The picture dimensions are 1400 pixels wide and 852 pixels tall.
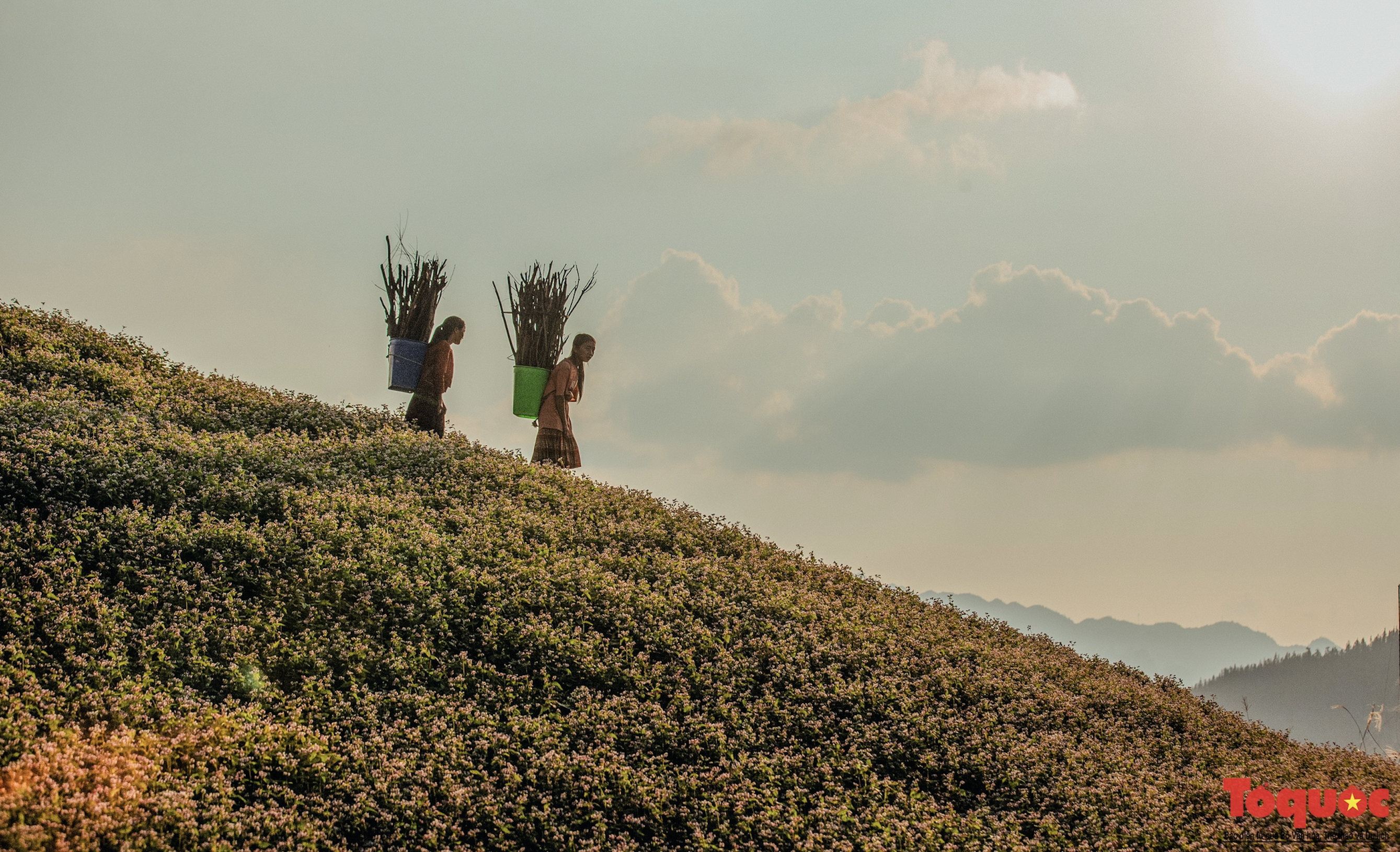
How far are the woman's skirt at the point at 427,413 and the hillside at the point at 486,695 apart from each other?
245 centimetres

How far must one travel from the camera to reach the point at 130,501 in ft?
30.7

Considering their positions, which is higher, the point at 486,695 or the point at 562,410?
the point at 562,410

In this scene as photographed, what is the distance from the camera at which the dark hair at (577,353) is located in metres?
14.8

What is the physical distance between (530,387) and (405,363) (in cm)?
186

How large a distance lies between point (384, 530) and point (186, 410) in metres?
5.21

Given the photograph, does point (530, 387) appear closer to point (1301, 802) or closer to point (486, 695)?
point (486, 695)

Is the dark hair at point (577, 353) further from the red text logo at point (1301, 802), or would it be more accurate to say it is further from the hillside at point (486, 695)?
the red text logo at point (1301, 802)

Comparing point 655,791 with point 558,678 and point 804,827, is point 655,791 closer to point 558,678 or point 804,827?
point 804,827

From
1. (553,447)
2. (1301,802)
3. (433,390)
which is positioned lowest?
(1301,802)

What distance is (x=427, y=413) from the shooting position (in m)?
14.4

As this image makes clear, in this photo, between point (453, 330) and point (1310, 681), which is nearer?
point (453, 330)

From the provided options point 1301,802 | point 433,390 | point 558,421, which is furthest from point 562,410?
point 1301,802

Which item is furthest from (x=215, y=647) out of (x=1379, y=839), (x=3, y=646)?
(x=1379, y=839)

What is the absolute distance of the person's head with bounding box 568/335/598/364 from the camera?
14758 millimetres
